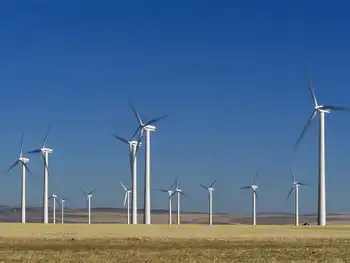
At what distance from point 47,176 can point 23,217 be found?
518 inches

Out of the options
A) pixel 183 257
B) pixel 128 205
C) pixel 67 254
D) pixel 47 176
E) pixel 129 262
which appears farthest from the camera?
pixel 128 205

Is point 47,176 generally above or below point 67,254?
above

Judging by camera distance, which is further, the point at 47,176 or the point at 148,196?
the point at 47,176

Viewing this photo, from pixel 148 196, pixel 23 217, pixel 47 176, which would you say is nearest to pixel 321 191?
pixel 148 196

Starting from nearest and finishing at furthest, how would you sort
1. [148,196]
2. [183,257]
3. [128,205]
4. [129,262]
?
[129,262]
[183,257]
[148,196]
[128,205]

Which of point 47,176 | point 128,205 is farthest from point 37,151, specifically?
point 128,205

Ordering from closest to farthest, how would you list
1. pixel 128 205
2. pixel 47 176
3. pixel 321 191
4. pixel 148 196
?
1. pixel 321 191
2. pixel 148 196
3. pixel 47 176
4. pixel 128 205

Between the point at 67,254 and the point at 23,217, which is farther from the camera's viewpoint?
the point at 23,217

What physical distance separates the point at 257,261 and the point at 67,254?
43.6 ft

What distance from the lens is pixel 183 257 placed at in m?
44.7

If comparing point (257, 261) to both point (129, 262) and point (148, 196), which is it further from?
point (148, 196)

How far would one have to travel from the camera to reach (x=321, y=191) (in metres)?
112

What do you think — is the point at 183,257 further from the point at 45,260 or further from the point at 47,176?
the point at 47,176

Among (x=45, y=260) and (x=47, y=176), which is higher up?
(x=47, y=176)
